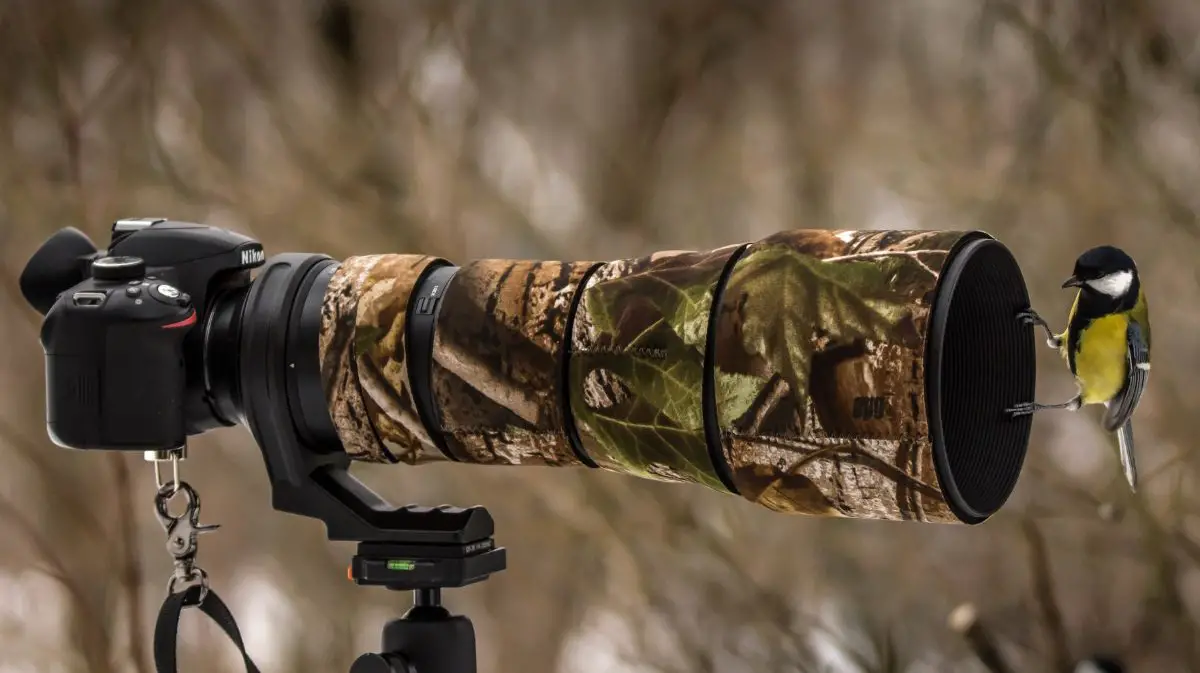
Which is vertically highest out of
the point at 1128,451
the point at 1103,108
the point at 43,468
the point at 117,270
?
the point at 1103,108

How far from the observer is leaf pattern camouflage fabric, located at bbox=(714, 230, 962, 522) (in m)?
0.56

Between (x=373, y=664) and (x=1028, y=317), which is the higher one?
(x=1028, y=317)

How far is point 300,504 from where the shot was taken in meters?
0.71

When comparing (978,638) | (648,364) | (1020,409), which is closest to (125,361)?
(648,364)

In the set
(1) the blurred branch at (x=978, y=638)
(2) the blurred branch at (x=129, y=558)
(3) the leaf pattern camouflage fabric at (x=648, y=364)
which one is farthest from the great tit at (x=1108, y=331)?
(2) the blurred branch at (x=129, y=558)

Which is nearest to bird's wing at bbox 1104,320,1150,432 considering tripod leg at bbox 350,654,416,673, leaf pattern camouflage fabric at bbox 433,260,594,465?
leaf pattern camouflage fabric at bbox 433,260,594,465

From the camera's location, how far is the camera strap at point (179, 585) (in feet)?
2.35

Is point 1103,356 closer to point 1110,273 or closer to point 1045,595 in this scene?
point 1110,273

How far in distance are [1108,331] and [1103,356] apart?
12 mm

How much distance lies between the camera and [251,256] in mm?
756

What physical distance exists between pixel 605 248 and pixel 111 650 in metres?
0.68

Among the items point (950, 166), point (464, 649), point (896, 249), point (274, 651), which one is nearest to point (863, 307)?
point (896, 249)

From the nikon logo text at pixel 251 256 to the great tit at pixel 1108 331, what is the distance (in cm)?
41

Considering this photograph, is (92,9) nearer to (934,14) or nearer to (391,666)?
(934,14)
